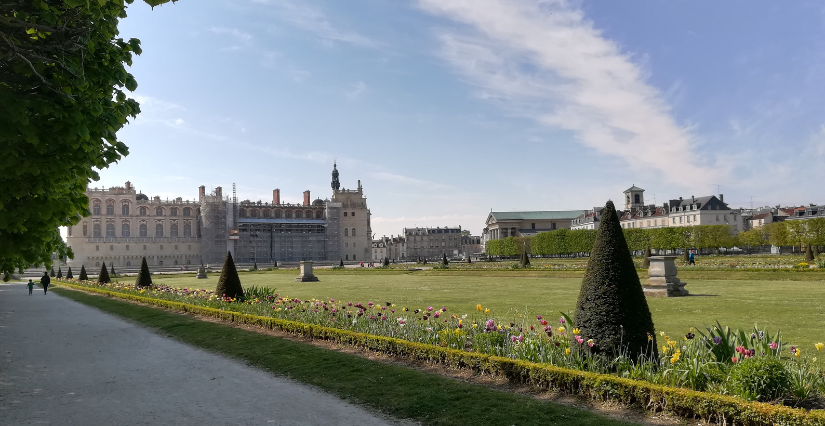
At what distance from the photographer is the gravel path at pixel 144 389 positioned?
5.83m

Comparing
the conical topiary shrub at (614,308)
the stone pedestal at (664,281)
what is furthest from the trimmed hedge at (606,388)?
the stone pedestal at (664,281)

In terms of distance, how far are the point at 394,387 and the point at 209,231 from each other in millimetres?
77270

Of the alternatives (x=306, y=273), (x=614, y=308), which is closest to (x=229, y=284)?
(x=614, y=308)

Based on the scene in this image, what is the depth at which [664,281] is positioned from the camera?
17.1m

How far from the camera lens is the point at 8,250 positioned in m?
6.39

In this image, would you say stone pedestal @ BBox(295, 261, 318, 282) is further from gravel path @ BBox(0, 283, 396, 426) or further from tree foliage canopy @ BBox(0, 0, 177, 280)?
tree foliage canopy @ BBox(0, 0, 177, 280)

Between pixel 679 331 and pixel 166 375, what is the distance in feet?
27.4

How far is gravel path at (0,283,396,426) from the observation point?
19.1ft

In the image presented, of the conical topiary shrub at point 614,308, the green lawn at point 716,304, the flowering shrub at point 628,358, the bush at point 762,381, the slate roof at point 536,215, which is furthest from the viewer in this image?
the slate roof at point 536,215

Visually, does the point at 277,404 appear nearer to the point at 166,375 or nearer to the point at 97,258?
the point at 166,375

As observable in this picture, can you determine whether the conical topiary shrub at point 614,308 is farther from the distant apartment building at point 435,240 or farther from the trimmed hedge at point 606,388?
the distant apartment building at point 435,240

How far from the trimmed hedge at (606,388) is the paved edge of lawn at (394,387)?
0.41 meters

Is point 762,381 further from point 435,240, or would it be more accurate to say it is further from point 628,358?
point 435,240

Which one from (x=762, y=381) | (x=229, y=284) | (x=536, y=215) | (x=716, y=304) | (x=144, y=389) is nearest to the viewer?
(x=762, y=381)
